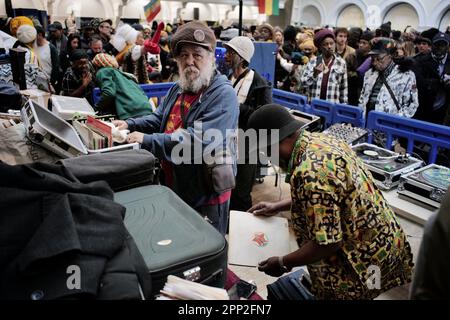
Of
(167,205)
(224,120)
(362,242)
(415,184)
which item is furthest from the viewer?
(415,184)

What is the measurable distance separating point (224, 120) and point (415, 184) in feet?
4.28

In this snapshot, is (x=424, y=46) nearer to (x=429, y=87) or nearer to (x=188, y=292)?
(x=429, y=87)

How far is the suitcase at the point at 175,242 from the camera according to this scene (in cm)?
114

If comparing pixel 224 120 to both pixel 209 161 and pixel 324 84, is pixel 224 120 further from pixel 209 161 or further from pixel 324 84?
pixel 324 84

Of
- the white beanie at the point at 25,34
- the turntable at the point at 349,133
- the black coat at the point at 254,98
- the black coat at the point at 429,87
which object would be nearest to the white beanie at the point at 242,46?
the black coat at the point at 254,98

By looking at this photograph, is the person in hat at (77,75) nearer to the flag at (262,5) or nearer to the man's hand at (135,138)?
the flag at (262,5)

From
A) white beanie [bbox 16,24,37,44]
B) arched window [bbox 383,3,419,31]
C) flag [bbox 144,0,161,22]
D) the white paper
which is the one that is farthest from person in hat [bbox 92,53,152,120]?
arched window [bbox 383,3,419,31]

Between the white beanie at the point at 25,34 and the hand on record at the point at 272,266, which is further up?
the white beanie at the point at 25,34

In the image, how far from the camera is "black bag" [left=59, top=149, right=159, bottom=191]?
144 centimetres

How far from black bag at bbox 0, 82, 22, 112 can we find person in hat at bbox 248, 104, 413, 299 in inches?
73.1

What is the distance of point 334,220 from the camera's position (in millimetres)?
1475

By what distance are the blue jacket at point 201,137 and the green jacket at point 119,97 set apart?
33.7 inches
